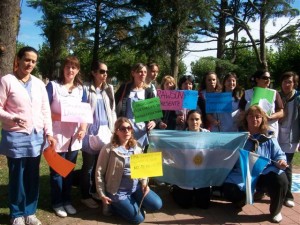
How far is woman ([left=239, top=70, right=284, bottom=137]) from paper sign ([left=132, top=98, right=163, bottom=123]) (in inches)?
56.1

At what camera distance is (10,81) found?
11.3 ft

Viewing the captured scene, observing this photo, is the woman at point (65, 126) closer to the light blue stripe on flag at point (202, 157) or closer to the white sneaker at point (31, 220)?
the white sneaker at point (31, 220)

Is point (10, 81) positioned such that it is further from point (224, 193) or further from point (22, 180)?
point (224, 193)

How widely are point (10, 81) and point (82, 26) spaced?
2315cm

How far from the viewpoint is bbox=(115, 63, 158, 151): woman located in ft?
15.2

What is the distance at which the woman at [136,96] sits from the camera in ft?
15.2

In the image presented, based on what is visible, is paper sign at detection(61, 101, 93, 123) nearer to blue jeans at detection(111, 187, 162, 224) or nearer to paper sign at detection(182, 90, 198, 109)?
blue jeans at detection(111, 187, 162, 224)

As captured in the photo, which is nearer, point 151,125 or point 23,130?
point 23,130

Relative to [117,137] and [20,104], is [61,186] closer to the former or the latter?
[117,137]

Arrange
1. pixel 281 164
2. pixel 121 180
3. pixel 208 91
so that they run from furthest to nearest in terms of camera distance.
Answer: pixel 208 91
pixel 281 164
pixel 121 180

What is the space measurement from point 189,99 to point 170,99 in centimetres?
29

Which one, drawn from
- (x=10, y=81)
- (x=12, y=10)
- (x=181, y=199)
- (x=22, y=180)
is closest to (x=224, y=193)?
(x=181, y=199)

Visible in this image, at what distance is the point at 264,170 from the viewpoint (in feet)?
14.3

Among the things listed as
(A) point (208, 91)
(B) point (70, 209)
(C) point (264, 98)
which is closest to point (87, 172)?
(B) point (70, 209)
